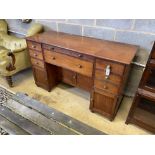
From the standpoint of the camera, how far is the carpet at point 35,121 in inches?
49.3

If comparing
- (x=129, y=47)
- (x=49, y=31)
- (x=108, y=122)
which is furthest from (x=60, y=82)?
(x=129, y=47)

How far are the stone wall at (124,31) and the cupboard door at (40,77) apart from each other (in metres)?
0.71

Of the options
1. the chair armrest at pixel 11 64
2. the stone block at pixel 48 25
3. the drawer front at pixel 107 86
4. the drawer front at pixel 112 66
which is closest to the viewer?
the drawer front at pixel 112 66

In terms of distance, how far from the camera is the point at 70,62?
5.76 ft

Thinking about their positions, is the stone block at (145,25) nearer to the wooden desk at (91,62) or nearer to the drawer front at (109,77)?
the wooden desk at (91,62)

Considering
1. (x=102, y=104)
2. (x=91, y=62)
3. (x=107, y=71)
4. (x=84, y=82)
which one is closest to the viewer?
(x=107, y=71)

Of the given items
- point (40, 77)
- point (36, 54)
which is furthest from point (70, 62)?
point (40, 77)

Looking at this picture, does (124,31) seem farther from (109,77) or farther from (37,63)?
(37,63)

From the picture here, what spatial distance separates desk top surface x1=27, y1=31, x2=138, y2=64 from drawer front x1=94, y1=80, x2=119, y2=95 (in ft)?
1.01

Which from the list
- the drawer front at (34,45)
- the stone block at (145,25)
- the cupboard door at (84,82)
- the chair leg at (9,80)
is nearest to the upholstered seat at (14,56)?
the chair leg at (9,80)

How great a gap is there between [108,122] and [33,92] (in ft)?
4.04

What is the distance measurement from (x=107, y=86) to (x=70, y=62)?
0.53m
